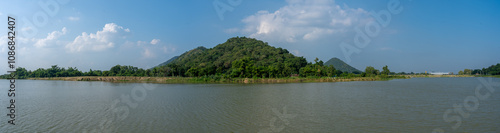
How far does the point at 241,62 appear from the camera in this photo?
4959cm

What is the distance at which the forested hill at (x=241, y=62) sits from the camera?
5105 cm

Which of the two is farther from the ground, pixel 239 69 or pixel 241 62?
pixel 241 62

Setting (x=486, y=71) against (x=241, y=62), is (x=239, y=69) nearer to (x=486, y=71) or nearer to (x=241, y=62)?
(x=241, y=62)

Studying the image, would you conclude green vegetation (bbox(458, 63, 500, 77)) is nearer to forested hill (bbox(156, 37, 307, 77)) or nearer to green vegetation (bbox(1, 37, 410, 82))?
green vegetation (bbox(1, 37, 410, 82))

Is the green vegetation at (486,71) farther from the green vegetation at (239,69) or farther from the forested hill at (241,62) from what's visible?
the forested hill at (241,62)

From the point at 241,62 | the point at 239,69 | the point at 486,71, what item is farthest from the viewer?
the point at 486,71

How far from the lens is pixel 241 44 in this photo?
134 meters

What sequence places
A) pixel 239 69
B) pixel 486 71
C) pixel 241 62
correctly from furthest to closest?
pixel 486 71 < pixel 241 62 < pixel 239 69

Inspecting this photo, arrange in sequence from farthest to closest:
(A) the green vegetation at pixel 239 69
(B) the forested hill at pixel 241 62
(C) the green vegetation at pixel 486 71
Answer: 1. (C) the green vegetation at pixel 486 71
2. (B) the forested hill at pixel 241 62
3. (A) the green vegetation at pixel 239 69

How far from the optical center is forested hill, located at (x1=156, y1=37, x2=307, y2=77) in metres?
51.0

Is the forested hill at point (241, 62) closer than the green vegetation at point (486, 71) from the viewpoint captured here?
Yes

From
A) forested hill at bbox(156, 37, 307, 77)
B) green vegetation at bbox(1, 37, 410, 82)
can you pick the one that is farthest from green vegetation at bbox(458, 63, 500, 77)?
forested hill at bbox(156, 37, 307, 77)

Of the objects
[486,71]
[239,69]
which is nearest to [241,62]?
[239,69]

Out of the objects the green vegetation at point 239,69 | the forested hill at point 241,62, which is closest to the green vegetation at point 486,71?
the green vegetation at point 239,69
